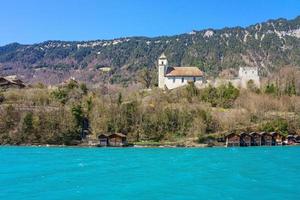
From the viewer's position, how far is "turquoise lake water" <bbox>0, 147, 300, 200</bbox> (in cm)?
2908

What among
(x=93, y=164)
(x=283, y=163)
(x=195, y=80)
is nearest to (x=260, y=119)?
(x=195, y=80)

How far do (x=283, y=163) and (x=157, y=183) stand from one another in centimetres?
1837

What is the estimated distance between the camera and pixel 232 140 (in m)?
74.7

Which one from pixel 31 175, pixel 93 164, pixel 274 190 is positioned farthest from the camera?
pixel 93 164

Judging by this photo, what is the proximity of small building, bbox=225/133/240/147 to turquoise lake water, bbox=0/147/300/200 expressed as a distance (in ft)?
75.0

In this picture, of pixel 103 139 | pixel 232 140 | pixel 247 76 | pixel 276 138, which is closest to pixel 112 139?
pixel 103 139

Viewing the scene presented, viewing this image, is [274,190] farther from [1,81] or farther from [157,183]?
[1,81]

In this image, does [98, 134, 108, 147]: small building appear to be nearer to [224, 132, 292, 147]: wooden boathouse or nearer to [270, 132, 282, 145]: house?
[224, 132, 292, 147]: wooden boathouse

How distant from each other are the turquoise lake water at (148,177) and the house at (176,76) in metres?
40.6

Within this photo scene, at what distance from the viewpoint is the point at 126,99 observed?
289 ft

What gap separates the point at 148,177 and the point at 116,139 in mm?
38446

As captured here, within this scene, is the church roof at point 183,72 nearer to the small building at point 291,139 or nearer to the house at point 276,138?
the house at point 276,138

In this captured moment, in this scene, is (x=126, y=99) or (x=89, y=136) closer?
(x=89, y=136)

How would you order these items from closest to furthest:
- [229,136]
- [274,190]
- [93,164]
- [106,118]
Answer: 1. [274,190]
2. [93,164]
3. [229,136]
4. [106,118]
